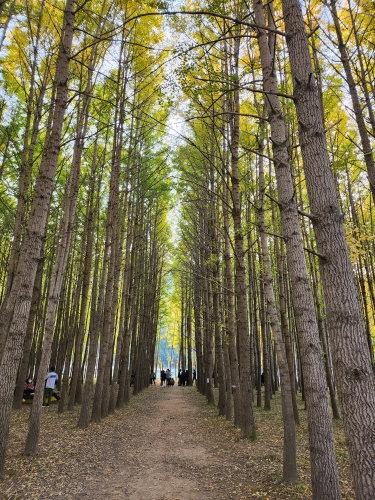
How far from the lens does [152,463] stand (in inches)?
208

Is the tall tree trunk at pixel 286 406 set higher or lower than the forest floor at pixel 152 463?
higher

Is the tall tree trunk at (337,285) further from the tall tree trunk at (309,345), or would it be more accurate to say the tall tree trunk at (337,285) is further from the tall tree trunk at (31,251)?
the tall tree trunk at (31,251)

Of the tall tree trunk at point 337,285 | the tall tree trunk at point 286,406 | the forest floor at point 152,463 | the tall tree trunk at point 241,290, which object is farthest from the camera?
the tall tree trunk at point 241,290

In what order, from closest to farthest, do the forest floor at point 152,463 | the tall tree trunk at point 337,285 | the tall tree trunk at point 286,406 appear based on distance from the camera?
the tall tree trunk at point 337,285 → the forest floor at point 152,463 → the tall tree trunk at point 286,406

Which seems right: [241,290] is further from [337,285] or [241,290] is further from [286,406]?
[337,285]

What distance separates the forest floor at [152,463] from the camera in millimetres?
4023

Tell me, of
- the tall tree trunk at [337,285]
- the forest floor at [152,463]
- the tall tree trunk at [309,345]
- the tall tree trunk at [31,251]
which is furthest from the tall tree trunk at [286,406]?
the tall tree trunk at [31,251]

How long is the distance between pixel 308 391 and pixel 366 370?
1312 mm

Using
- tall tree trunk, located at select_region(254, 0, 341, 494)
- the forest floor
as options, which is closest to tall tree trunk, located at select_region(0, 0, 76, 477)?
the forest floor

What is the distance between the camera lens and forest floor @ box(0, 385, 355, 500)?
4.02m

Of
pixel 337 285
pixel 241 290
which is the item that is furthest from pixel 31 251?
pixel 241 290

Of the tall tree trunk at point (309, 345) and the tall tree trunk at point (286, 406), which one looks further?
the tall tree trunk at point (286, 406)

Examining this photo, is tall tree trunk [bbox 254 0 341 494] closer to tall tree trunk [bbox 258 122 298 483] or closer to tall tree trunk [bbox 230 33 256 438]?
tall tree trunk [bbox 258 122 298 483]

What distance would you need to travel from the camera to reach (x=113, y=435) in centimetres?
707
